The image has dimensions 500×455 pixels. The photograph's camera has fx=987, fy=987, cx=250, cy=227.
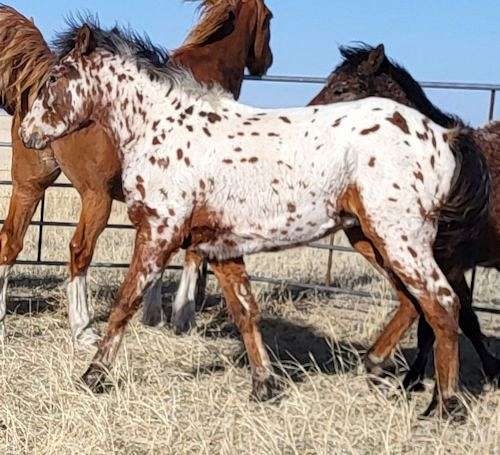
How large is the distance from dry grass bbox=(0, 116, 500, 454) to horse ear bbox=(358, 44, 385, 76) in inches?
61.5

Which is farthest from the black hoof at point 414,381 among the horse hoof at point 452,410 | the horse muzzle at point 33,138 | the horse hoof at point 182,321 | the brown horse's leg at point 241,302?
the horse muzzle at point 33,138

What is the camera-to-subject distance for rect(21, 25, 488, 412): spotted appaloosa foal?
4.34 meters

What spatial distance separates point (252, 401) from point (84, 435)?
1.02 meters

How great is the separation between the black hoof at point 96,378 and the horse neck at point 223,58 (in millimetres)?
2489

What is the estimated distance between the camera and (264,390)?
186 inches

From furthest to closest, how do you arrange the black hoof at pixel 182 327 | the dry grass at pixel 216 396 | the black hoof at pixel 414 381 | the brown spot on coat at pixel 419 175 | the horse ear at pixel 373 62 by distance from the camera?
the black hoof at pixel 182 327, the horse ear at pixel 373 62, the black hoof at pixel 414 381, the brown spot on coat at pixel 419 175, the dry grass at pixel 216 396

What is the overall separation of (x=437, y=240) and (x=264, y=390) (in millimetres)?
1086

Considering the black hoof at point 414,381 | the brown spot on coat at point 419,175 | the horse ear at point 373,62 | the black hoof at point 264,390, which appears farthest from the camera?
the horse ear at point 373,62

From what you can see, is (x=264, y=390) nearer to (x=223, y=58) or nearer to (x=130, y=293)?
(x=130, y=293)

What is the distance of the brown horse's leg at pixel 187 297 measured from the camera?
6527mm

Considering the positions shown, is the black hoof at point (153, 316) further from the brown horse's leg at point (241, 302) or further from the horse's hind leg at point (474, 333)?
the horse's hind leg at point (474, 333)

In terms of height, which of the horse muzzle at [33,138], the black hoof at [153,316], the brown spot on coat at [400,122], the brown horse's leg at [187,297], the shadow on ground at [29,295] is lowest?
the shadow on ground at [29,295]

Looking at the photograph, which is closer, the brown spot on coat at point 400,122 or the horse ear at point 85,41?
the brown spot on coat at point 400,122

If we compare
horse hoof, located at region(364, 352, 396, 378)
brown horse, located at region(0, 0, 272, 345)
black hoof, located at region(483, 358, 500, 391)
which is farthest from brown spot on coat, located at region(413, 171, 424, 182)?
brown horse, located at region(0, 0, 272, 345)
